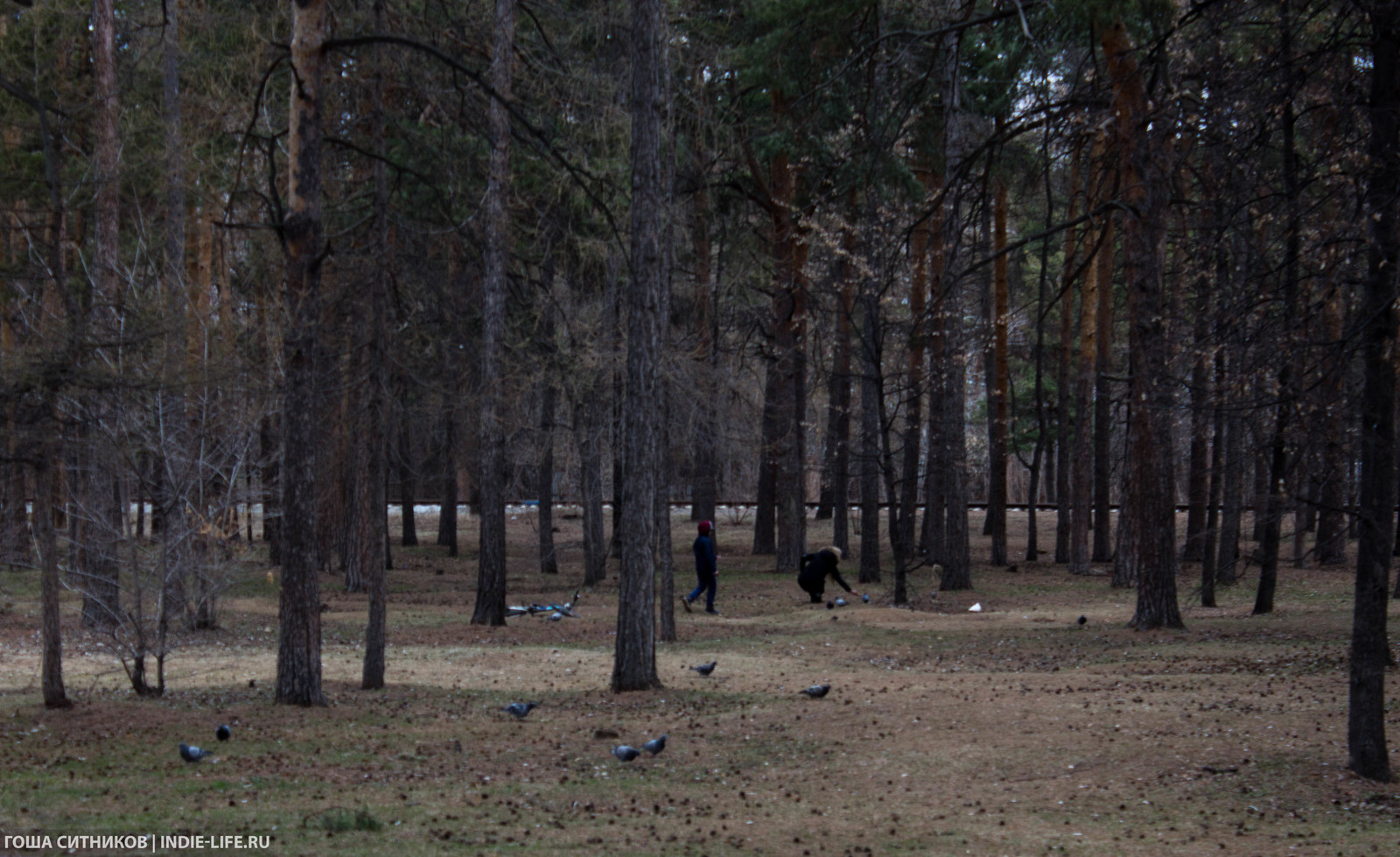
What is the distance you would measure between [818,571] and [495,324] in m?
7.89

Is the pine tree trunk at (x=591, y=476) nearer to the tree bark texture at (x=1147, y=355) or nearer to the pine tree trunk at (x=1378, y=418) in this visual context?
the tree bark texture at (x=1147, y=355)

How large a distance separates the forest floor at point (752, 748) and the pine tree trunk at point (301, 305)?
4.68 feet

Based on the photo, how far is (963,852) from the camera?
6457 mm

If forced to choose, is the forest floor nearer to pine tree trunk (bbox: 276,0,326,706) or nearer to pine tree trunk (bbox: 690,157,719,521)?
pine tree trunk (bbox: 276,0,326,706)

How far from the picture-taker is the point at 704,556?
20359 millimetres

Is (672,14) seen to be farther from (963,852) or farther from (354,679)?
(963,852)

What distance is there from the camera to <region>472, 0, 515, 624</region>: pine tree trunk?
56.6 feet

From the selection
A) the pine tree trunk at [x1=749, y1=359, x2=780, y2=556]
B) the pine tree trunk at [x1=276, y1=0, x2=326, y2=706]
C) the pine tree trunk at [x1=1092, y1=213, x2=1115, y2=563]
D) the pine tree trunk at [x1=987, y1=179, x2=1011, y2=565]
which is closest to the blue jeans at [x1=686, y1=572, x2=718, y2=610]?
the pine tree trunk at [x1=987, y1=179, x2=1011, y2=565]

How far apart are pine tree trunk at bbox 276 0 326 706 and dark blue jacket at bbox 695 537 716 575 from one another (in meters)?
10.6

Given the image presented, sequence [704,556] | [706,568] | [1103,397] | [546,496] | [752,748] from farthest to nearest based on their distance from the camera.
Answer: [546,496]
[1103,397]
[706,568]
[704,556]
[752,748]

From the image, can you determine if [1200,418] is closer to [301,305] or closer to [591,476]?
[301,305]

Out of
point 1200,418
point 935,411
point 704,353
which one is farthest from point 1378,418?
point 935,411

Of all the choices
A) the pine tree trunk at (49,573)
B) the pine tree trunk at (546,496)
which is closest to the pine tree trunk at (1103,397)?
the pine tree trunk at (546,496)

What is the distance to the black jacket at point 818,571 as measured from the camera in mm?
21375
